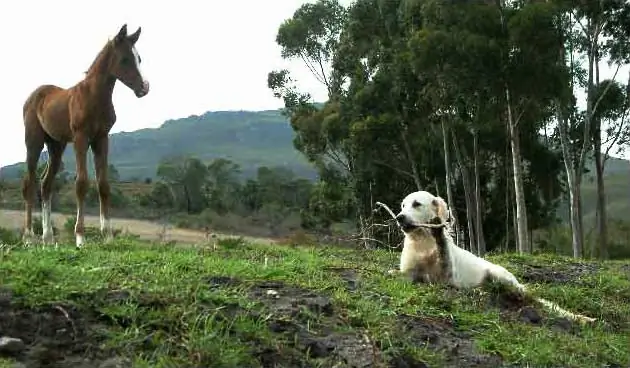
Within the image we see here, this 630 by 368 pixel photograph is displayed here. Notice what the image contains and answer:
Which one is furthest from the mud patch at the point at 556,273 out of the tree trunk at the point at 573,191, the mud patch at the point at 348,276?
the tree trunk at the point at 573,191

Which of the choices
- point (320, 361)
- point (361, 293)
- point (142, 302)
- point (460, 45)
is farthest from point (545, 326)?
point (460, 45)

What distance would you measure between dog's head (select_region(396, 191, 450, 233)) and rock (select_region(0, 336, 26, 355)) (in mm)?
4402

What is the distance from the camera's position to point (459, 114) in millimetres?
30125

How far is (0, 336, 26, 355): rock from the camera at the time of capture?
4043 millimetres

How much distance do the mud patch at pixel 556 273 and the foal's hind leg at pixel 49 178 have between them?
5903 mm

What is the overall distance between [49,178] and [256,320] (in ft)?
18.5

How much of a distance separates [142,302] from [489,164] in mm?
33139

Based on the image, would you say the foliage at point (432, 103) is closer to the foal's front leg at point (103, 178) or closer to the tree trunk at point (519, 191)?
the tree trunk at point (519, 191)

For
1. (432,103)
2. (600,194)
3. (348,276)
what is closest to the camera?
(348,276)

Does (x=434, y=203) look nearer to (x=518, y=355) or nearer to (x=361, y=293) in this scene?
(x=361, y=293)

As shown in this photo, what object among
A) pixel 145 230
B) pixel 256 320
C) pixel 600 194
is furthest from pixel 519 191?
pixel 256 320

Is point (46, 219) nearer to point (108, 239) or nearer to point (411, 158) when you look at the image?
point (108, 239)

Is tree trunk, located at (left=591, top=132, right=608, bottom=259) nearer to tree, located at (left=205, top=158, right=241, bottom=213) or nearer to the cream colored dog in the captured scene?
the cream colored dog

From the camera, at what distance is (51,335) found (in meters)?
4.26
